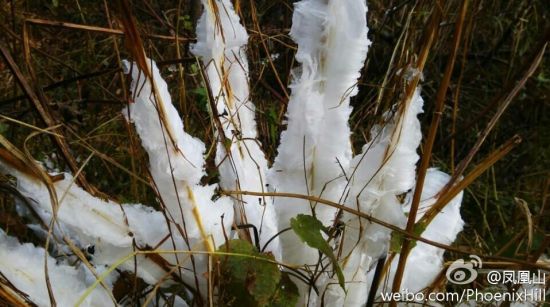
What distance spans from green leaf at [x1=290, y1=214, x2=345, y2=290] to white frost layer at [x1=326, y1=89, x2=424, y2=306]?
6 centimetres

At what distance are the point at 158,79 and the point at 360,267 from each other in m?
0.29

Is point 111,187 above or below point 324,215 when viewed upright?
above

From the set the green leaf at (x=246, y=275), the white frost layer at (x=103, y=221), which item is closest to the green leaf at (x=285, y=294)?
the green leaf at (x=246, y=275)

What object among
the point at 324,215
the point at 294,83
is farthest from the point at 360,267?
the point at 294,83

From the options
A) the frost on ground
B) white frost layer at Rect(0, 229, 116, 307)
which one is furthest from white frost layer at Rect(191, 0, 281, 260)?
white frost layer at Rect(0, 229, 116, 307)

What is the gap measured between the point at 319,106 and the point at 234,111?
0.43 ft

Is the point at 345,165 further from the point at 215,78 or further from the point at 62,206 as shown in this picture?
the point at 62,206

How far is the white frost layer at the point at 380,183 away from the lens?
24.4 inches

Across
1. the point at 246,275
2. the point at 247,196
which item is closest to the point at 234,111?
the point at 247,196

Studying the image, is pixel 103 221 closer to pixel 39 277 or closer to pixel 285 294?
pixel 39 277

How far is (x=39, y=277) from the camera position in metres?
0.60

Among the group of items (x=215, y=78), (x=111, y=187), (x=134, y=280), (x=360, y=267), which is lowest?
(x=134, y=280)

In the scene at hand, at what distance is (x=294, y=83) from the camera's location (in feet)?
2.09

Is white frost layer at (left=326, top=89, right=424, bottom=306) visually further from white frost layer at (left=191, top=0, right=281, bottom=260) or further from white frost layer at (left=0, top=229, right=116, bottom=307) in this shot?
white frost layer at (left=0, top=229, right=116, bottom=307)
